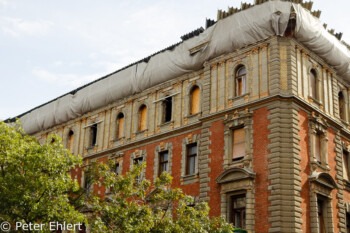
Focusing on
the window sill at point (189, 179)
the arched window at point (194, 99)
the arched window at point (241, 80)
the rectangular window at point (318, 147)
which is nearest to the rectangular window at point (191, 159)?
the window sill at point (189, 179)

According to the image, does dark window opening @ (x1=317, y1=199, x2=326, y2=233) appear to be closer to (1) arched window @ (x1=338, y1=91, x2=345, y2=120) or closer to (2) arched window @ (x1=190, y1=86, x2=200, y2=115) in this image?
(1) arched window @ (x1=338, y1=91, x2=345, y2=120)

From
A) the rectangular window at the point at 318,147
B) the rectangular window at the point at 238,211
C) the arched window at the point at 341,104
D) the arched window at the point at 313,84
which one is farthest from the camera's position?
the arched window at the point at 341,104

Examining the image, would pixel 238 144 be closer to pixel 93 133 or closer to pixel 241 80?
pixel 241 80

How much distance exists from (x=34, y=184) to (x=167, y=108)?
48.9ft

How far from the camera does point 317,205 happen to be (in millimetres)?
27562

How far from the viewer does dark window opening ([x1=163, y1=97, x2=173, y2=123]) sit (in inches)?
1379

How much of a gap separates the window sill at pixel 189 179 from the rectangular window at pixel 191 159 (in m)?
0.49

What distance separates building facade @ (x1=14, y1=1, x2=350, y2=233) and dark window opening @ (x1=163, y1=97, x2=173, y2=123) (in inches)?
2.9

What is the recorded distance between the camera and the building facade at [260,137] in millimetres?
26859

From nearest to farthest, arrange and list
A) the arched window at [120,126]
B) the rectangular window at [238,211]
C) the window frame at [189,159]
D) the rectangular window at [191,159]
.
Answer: the rectangular window at [238,211], the window frame at [189,159], the rectangular window at [191,159], the arched window at [120,126]

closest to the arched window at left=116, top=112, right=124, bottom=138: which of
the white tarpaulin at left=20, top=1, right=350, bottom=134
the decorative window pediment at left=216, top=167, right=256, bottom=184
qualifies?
the white tarpaulin at left=20, top=1, right=350, bottom=134

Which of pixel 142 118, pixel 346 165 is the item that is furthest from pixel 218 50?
pixel 346 165
